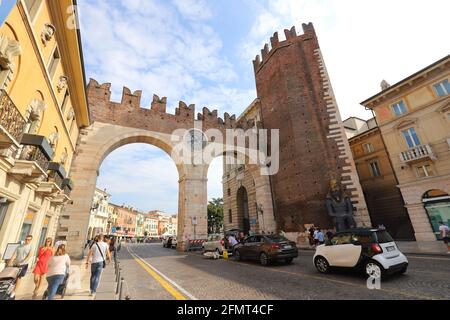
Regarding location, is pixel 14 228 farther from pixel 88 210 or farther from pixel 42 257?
pixel 88 210

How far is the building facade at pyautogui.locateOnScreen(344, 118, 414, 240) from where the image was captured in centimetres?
1969

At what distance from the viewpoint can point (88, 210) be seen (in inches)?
580

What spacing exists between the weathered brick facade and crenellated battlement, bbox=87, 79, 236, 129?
20.8 feet

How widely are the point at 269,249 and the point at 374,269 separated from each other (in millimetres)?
4516

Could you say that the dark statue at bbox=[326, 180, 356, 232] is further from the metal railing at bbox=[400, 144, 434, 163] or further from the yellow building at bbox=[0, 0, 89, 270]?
the yellow building at bbox=[0, 0, 89, 270]

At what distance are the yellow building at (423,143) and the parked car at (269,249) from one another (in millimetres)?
12832

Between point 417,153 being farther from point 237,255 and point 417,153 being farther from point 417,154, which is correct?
point 237,255

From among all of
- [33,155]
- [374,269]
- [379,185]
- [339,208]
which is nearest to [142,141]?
[33,155]

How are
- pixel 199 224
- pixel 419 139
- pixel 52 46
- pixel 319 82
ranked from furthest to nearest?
1. pixel 319 82
2. pixel 199 224
3. pixel 419 139
4. pixel 52 46

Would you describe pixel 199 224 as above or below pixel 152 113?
below

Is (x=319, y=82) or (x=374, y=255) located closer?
(x=374, y=255)

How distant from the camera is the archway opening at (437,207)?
14.9m
